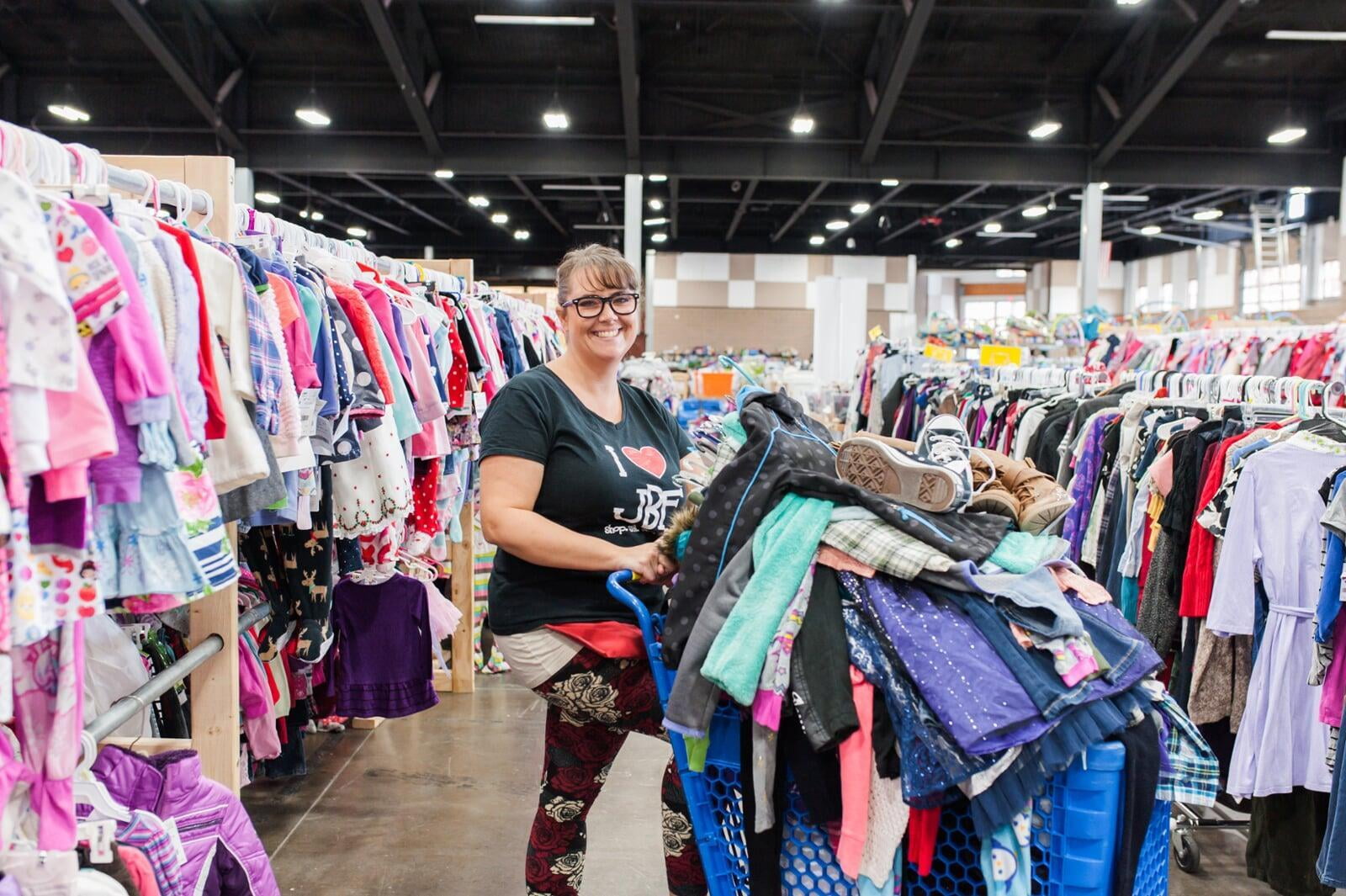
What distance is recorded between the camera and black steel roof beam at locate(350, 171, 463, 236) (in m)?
17.2

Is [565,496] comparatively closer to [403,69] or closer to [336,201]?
[403,69]

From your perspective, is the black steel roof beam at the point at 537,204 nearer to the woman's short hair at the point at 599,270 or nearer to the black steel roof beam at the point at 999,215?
the black steel roof beam at the point at 999,215

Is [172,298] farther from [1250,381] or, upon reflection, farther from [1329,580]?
[1250,381]

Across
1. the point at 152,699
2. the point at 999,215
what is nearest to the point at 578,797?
the point at 152,699

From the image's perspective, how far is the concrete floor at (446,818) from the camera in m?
3.14

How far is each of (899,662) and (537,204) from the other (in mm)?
19683

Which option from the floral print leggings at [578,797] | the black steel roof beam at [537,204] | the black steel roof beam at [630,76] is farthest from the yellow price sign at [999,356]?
the black steel roof beam at [537,204]

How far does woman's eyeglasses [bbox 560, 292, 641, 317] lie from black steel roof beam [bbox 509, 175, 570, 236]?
1366 cm

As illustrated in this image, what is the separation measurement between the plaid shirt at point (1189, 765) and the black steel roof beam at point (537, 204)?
48.0 ft

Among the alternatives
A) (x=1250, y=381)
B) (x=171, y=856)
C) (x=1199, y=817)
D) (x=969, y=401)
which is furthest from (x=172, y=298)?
(x=969, y=401)

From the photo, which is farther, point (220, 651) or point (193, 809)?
point (220, 651)

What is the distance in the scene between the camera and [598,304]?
2090 millimetres

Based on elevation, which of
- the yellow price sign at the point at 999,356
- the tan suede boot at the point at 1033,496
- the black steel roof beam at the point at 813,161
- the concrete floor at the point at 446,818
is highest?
the black steel roof beam at the point at 813,161

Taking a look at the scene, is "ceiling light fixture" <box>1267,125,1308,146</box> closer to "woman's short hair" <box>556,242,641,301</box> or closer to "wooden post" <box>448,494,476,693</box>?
"wooden post" <box>448,494,476,693</box>
